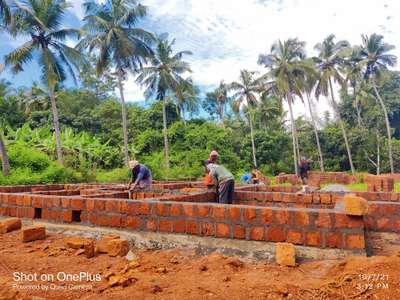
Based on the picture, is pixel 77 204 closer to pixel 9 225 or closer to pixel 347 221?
pixel 9 225

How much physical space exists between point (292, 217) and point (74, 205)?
302 cm

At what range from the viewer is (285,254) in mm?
3418

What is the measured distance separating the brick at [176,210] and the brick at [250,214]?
0.81 meters

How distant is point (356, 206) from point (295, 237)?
0.69 metres

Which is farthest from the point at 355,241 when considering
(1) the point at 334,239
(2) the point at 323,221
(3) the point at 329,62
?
(3) the point at 329,62

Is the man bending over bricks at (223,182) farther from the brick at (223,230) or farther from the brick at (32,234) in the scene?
the brick at (32,234)

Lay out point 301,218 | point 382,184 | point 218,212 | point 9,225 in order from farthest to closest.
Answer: point 382,184 → point 9,225 → point 218,212 → point 301,218

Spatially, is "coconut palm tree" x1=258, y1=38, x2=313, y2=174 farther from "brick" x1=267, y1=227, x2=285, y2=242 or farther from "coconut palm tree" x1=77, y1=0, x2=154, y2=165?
"brick" x1=267, y1=227, x2=285, y2=242

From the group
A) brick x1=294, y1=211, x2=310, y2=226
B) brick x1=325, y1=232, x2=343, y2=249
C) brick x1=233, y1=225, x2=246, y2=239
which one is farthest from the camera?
brick x1=233, y1=225, x2=246, y2=239

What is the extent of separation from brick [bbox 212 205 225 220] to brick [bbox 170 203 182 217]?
1.43 ft

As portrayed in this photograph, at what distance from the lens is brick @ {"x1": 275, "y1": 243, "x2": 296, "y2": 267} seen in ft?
11.1

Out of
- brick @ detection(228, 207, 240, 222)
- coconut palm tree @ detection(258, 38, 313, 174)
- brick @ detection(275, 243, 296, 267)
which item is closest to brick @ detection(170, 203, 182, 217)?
brick @ detection(228, 207, 240, 222)

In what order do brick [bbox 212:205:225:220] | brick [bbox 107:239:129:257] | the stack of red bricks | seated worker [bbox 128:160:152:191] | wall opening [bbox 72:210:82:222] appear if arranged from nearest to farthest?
1. brick [bbox 107:239:129:257]
2. brick [bbox 212:205:225:220]
3. wall opening [bbox 72:210:82:222]
4. seated worker [bbox 128:160:152:191]
5. the stack of red bricks

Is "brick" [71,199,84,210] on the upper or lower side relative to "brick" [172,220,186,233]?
upper
